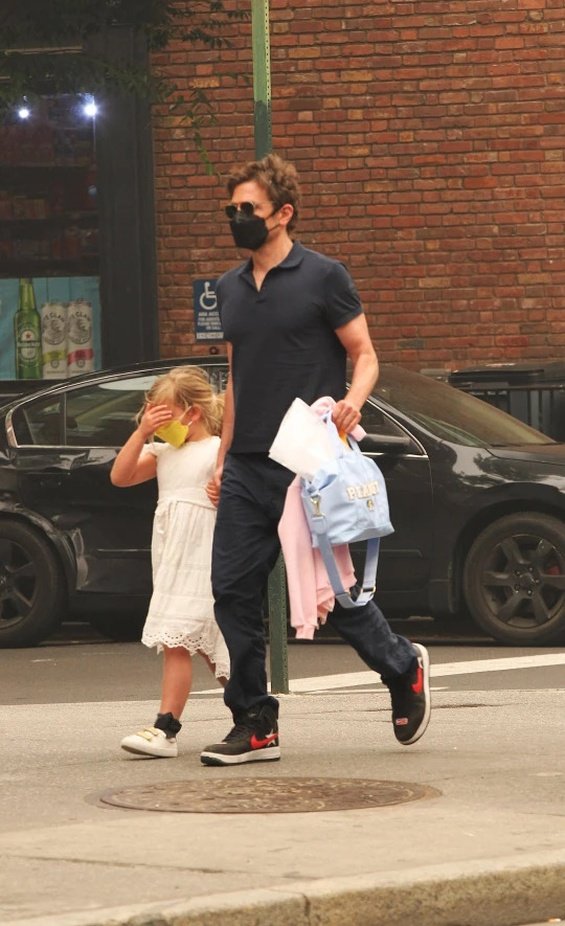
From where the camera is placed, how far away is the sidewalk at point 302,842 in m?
4.55

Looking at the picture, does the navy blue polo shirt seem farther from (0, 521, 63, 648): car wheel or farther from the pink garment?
(0, 521, 63, 648): car wheel

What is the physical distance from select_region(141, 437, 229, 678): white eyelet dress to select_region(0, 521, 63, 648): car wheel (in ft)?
15.9

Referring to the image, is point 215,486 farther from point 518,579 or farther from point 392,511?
point 518,579

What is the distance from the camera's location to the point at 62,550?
1187cm

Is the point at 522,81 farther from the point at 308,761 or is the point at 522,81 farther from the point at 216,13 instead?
the point at 308,761

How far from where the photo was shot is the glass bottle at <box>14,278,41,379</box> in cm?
1733

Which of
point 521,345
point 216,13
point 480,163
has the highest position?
point 216,13

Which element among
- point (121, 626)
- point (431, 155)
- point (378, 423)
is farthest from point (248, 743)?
point (431, 155)

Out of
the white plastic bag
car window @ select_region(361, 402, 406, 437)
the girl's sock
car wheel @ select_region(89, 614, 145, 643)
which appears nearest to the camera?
the white plastic bag

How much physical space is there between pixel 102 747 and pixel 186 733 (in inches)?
18.0

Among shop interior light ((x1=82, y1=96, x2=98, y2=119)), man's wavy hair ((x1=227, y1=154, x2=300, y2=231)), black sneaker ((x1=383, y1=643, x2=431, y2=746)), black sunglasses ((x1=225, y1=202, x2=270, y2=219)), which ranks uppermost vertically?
shop interior light ((x1=82, y1=96, x2=98, y2=119))

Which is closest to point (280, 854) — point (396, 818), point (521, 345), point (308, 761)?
point (396, 818)

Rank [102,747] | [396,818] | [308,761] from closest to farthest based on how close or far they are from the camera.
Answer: [396,818] < [308,761] < [102,747]

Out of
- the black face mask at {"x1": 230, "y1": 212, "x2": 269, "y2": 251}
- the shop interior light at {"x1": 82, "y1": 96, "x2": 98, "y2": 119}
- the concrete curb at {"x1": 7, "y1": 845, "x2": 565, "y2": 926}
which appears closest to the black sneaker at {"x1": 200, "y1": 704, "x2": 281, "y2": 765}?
the black face mask at {"x1": 230, "y1": 212, "x2": 269, "y2": 251}
